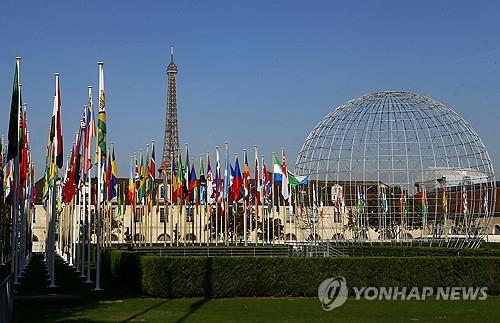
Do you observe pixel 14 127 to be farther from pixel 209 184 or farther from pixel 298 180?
pixel 209 184

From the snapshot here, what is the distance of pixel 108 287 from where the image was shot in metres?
29.7

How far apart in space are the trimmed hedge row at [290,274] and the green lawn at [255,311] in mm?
773

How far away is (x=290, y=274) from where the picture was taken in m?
24.7

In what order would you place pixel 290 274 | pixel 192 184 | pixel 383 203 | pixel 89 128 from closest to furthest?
pixel 290 274
pixel 89 128
pixel 383 203
pixel 192 184

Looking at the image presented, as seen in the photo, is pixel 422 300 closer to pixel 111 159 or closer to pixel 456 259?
pixel 456 259

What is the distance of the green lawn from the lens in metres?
18.2

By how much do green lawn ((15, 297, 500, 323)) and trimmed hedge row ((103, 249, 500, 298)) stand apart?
773mm

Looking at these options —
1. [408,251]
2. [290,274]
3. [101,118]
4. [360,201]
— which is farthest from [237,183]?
[290,274]

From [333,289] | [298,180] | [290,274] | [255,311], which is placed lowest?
[255,311]

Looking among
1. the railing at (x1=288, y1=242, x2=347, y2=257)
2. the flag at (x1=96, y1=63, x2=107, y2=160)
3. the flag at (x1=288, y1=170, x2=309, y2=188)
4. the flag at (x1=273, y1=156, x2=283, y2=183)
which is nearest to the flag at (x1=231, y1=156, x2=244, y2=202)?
the flag at (x1=273, y1=156, x2=283, y2=183)

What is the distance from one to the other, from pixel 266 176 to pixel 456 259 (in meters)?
30.1

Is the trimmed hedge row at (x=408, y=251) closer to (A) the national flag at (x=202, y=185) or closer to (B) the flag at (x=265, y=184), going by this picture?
(B) the flag at (x=265, y=184)

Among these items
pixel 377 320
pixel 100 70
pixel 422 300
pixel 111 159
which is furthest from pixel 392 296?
pixel 111 159

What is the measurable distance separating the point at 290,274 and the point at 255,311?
4676 mm
